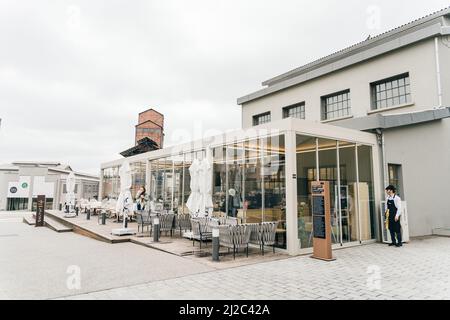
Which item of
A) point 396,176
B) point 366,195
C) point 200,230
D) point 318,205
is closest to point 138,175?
point 200,230

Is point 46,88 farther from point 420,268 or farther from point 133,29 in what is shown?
point 420,268

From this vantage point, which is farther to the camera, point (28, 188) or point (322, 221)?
point (28, 188)

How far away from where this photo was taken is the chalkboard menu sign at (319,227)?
24.2ft

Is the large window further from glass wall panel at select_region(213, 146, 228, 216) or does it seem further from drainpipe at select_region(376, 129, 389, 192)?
glass wall panel at select_region(213, 146, 228, 216)

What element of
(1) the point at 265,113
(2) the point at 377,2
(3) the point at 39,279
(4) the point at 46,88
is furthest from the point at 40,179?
(2) the point at 377,2

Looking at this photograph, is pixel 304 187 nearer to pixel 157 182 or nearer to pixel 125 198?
pixel 125 198

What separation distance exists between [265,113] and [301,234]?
13.1 m

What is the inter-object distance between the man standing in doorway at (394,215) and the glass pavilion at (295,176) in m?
0.76

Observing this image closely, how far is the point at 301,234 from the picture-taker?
825 centimetres

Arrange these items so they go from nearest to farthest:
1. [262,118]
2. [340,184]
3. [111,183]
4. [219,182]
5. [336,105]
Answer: [340,184]
[219,182]
[336,105]
[262,118]
[111,183]

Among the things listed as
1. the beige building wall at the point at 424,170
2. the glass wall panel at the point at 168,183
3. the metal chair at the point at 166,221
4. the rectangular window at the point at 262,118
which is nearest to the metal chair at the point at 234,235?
the metal chair at the point at 166,221

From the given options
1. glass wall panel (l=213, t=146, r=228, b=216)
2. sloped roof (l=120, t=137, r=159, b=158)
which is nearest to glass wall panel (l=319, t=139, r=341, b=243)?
glass wall panel (l=213, t=146, r=228, b=216)

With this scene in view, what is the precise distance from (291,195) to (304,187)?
628 mm

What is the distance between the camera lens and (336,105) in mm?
16359
